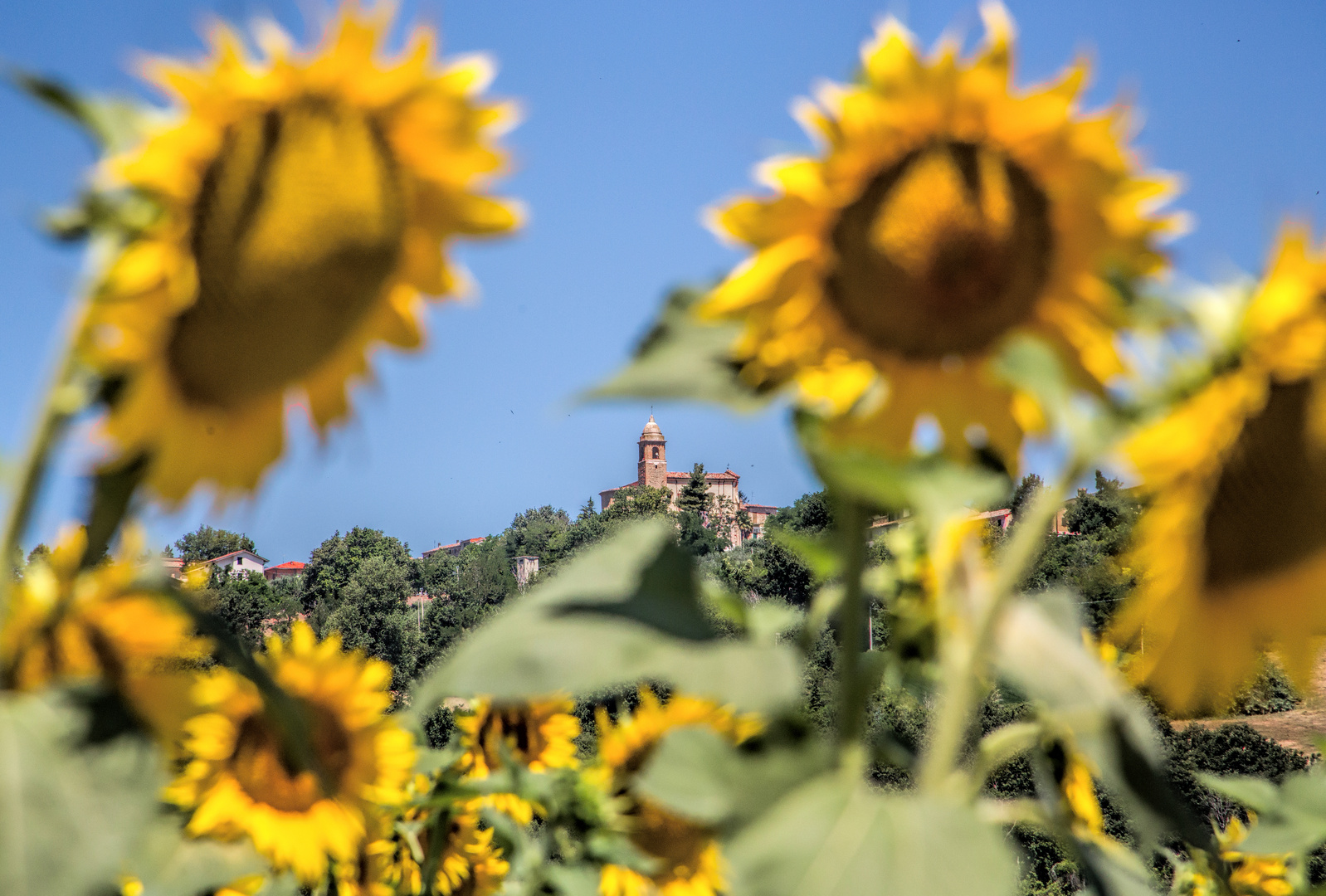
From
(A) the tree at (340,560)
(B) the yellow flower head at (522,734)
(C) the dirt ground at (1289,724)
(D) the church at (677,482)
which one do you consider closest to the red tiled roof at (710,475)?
(D) the church at (677,482)

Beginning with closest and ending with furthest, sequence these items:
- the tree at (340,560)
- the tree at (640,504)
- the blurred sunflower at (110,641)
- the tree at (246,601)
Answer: the blurred sunflower at (110,641) < the tree at (246,601) < the tree at (340,560) < the tree at (640,504)

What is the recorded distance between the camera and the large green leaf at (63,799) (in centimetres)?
53

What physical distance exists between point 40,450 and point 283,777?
1502mm

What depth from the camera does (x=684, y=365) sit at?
632 millimetres

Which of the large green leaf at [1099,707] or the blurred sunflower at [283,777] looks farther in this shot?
the blurred sunflower at [283,777]

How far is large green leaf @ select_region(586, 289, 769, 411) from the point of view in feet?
1.94

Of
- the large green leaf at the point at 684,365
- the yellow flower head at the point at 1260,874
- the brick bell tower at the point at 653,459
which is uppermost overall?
the brick bell tower at the point at 653,459

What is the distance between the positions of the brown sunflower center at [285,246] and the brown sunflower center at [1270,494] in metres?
0.57

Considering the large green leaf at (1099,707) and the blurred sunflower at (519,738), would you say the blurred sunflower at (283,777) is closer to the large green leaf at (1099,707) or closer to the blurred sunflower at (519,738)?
the blurred sunflower at (519,738)

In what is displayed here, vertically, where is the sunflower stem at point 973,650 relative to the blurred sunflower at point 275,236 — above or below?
below

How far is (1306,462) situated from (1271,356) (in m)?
0.08

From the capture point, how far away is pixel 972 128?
688 mm

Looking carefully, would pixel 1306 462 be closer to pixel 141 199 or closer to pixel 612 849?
pixel 141 199

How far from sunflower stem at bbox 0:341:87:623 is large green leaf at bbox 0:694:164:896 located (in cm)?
7
